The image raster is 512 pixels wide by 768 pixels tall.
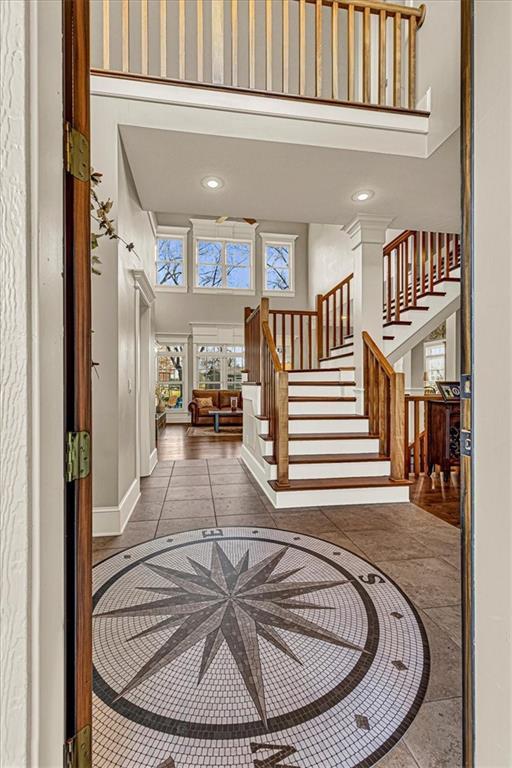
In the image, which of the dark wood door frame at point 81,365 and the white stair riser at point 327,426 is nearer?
the dark wood door frame at point 81,365

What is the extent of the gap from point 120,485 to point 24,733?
2.28 metres

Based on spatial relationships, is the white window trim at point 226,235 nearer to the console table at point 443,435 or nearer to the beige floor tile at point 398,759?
the console table at point 443,435

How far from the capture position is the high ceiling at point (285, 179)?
2.73m

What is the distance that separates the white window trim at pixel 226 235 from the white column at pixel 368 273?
19.8 ft

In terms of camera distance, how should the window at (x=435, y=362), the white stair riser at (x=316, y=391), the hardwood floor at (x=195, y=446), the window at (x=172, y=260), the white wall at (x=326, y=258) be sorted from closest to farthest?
1. the white stair riser at (x=316, y=391)
2. the hardwood floor at (x=195, y=446)
3. the white wall at (x=326, y=258)
4. the window at (x=435, y=362)
5. the window at (x=172, y=260)

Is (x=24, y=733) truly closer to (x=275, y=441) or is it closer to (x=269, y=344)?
(x=275, y=441)

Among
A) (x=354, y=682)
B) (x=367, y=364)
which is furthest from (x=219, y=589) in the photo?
(x=367, y=364)

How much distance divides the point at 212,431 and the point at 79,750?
7706 millimetres

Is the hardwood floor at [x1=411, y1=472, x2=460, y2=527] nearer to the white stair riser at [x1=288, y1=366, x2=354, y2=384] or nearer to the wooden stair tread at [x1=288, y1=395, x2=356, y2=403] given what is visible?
the wooden stair tread at [x1=288, y1=395, x2=356, y2=403]

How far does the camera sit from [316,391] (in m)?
4.52

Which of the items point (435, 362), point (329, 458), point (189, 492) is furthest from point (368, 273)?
point (435, 362)

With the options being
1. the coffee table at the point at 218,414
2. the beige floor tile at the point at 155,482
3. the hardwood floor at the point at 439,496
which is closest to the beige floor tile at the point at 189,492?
the beige floor tile at the point at 155,482
